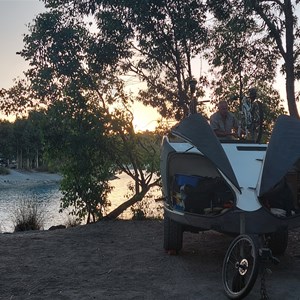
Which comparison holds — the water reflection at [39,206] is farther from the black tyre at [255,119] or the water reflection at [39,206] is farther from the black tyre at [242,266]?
the black tyre at [242,266]

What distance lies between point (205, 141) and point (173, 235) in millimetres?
1744

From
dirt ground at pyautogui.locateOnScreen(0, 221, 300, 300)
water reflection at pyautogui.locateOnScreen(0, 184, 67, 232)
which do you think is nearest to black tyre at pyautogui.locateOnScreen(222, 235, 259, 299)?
dirt ground at pyautogui.locateOnScreen(0, 221, 300, 300)

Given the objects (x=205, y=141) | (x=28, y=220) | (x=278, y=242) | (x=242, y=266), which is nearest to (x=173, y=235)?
(x=278, y=242)

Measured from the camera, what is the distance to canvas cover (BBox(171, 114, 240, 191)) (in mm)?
5105

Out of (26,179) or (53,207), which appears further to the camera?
(26,179)

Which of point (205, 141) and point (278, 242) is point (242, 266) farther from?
point (278, 242)

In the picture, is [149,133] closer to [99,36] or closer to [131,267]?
[99,36]

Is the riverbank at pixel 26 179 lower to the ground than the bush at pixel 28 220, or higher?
lower

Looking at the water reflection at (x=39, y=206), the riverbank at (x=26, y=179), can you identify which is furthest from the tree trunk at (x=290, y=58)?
the riverbank at (x=26, y=179)

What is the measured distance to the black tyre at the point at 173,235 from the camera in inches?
249

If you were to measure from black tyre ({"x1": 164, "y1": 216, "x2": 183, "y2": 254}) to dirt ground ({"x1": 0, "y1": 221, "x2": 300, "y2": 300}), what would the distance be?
0.49 feet

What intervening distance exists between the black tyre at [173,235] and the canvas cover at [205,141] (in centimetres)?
146

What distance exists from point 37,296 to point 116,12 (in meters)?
9.17

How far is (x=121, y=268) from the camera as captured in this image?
5.73m
